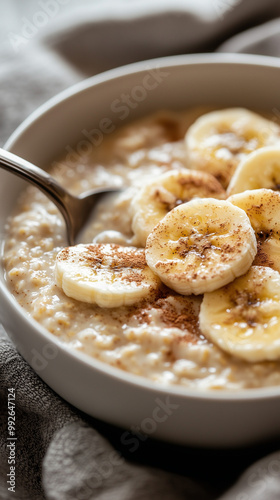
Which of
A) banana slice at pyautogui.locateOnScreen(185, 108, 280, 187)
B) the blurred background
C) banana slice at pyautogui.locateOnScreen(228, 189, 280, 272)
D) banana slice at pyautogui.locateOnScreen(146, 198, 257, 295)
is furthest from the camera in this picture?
the blurred background

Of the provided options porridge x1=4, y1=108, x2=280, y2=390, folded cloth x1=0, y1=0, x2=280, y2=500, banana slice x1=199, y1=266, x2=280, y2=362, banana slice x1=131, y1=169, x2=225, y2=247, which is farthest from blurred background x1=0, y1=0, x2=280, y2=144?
banana slice x1=199, y1=266, x2=280, y2=362

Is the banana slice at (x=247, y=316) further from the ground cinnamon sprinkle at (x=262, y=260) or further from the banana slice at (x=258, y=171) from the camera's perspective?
the banana slice at (x=258, y=171)

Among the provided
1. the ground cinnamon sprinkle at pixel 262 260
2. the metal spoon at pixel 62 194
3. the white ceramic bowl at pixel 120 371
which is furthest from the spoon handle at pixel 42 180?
the ground cinnamon sprinkle at pixel 262 260

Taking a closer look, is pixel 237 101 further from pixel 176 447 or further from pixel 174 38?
pixel 176 447

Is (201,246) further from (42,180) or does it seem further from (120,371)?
(42,180)

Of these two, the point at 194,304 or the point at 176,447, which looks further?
the point at 194,304

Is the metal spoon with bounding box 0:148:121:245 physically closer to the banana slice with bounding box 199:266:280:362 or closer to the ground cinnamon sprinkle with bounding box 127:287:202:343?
the ground cinnamon sprinkle with bounding box 127:287:202:343

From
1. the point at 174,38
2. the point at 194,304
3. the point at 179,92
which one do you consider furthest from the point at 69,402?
the point at 174,38
